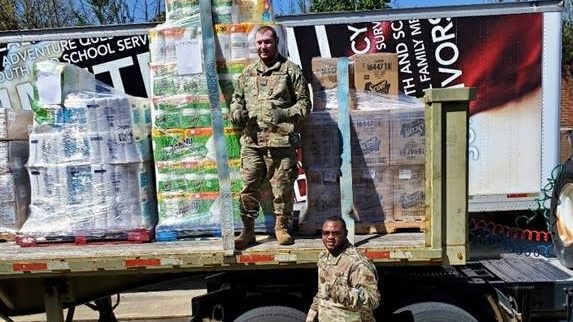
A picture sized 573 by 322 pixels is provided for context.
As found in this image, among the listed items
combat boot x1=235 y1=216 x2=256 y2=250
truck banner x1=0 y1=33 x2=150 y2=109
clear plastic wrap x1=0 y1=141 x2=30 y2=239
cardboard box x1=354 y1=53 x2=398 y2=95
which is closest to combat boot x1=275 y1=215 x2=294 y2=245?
combat boot x1=235 y1=216 x2=256 y2=250

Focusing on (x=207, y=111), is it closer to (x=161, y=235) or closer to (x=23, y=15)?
(x=161, y=235)

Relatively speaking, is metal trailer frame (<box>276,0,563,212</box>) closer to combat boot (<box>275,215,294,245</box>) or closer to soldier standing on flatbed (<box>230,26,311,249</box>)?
soldier standing on flatbed (<box>230,26,311,249</box>)

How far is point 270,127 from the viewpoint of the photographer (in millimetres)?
4098

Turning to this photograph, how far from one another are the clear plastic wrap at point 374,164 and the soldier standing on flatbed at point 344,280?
777 mm

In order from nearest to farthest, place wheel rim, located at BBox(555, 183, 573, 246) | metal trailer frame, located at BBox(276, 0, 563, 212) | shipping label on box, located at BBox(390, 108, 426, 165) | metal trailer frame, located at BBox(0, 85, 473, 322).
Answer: metal trailer frame, located at BBox(0, 85, 473, 322)
shipping label on box, located at BBox(390, 108, 426, 165)
wheel rim, located at BBox(555, 183, 573, 246)
metal trailer frame, located at BBox(276, 0, 563, 212)

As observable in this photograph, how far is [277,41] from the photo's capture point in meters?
4.24

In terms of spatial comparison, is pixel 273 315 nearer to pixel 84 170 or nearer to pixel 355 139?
pixel 355 139

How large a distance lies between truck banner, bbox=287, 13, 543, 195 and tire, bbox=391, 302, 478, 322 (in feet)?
9.59

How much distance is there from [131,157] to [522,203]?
176 inches

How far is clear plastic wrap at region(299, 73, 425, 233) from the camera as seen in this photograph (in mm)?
4258

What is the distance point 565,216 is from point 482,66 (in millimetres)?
2454

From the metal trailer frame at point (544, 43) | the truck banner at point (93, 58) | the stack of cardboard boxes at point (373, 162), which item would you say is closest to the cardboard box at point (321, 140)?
the stack of cardboard boxes at point (373, 162)

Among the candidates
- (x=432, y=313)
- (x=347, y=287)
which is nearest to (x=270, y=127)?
(x=347, y=287)

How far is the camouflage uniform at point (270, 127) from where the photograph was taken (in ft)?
13.4
